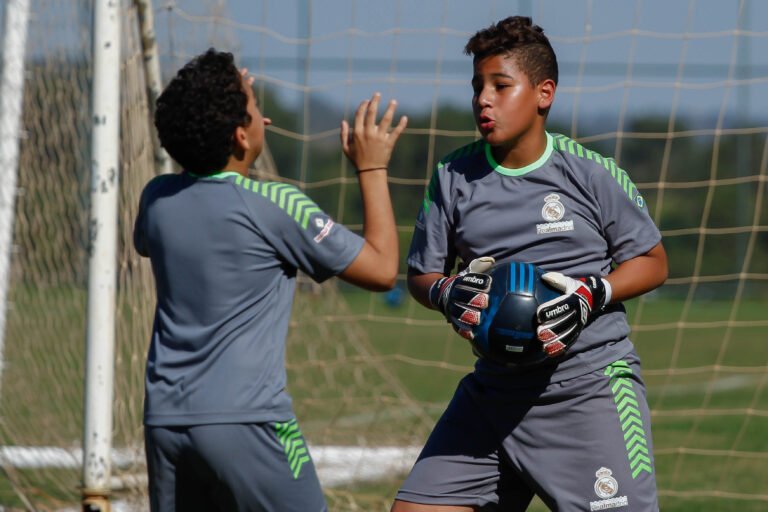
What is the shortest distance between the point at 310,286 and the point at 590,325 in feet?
13.0

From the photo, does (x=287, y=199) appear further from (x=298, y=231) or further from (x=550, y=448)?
(x=550, y=448)

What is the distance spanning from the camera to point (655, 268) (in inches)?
135

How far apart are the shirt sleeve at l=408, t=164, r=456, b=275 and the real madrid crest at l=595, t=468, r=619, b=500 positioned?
0.74m

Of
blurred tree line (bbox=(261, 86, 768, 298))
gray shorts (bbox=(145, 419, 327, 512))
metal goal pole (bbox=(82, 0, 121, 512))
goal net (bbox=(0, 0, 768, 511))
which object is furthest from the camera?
blurred tree line (bbox=(261, 86, 768, 298))

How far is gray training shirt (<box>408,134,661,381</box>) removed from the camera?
3.42m

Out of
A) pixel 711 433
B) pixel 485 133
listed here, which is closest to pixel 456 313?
pixel 485 133

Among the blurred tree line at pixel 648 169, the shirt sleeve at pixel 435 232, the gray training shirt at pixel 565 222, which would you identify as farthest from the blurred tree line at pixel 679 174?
the gray training shirt at pixel 565 222

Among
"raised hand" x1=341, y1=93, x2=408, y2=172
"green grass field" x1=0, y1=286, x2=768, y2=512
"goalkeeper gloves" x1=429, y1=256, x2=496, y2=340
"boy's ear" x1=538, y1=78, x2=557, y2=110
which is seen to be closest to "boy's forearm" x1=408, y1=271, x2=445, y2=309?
"goalkeeper gloves" x1=429, y1=256, x2=496, y2=340

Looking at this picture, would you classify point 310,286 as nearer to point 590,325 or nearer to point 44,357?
point 44,357

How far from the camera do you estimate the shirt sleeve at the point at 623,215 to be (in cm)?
341

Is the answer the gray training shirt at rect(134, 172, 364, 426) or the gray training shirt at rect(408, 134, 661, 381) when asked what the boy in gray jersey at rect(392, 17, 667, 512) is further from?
the gray training shirt at rect(134, 172, 364, 426)

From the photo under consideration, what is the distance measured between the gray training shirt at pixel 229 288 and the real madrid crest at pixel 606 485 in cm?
90

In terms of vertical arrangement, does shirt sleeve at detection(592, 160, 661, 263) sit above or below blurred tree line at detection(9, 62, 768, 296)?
above

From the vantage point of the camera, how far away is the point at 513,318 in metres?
3.19
